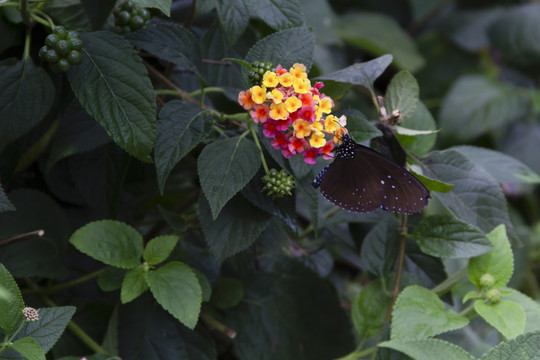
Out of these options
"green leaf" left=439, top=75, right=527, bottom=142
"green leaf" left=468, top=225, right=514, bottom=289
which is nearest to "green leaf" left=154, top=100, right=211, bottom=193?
"green leaf" left=468, top=225, right=514, bottom=289

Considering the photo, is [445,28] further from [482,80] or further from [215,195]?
[215,195]

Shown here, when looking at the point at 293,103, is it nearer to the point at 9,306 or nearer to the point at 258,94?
the point at 258,94

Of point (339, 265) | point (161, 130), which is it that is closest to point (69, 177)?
point (161, 130)

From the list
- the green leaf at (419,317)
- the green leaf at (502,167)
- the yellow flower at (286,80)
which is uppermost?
the yellow flower at (286,80)

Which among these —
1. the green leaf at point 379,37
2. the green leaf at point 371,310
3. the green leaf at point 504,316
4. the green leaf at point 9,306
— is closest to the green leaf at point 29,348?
the green leaf at point 9,306

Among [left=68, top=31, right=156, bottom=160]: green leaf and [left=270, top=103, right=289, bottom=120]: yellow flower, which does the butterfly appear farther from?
[left=68, top=31, right=156, bottom=160]: green leaf

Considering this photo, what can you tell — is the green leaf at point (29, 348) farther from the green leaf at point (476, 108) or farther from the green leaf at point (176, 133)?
the green leaf at point (476, 108)

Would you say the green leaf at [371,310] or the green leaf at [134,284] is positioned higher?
the green leaf at [134,284]
